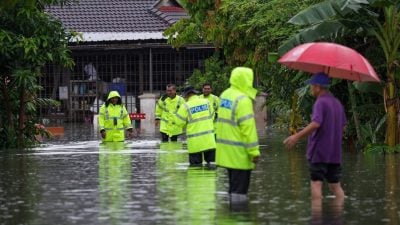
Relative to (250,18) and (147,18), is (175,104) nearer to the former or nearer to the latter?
(250,18)

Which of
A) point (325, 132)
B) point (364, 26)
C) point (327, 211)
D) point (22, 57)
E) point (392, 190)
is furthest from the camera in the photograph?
point (22, 57)

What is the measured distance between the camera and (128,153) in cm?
2405

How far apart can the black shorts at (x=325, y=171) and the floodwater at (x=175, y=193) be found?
0.95 ft

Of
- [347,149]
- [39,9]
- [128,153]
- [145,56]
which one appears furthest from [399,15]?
[145,56]

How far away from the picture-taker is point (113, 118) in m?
27.0

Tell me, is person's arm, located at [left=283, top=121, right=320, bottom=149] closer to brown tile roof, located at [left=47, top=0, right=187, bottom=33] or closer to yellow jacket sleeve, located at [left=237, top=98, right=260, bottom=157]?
yellow jacket sleeve, located at [left=237, top=98, right=260, bottom=157]

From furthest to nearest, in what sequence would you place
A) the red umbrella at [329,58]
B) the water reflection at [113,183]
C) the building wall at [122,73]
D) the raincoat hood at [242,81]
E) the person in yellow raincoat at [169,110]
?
1. the building wall at [122,73]
2. the person in yellow raincoat at [169,110]
3. the red umbrella at [329,58]
4. the raincoat hood at [242,81]
5. the water reflection at [113,183]

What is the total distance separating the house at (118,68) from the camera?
54031mm

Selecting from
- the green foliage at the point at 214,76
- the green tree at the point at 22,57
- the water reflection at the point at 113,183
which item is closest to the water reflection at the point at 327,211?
the water reflection at the point at 113,183

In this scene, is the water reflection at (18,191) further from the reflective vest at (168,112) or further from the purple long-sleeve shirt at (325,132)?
the reflective vest at (168,112)

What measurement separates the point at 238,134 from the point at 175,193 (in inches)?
64.4

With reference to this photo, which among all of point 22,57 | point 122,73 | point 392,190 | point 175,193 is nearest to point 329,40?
point 22,57

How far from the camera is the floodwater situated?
12.2 meters

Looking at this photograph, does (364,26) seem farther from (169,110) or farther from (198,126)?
(169,110)
